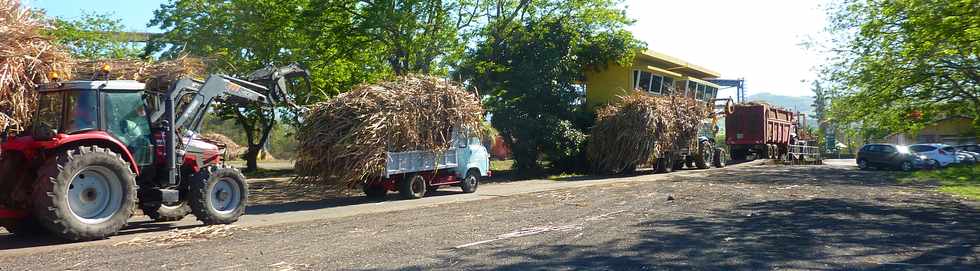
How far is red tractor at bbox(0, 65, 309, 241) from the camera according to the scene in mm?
9641

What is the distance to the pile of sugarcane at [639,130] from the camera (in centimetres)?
2648

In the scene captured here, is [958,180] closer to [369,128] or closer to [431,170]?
[431,170]

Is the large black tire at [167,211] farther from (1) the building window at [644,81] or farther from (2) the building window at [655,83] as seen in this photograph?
(2) the building window at [655,83]

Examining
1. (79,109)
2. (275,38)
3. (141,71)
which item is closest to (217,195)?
(141,71)

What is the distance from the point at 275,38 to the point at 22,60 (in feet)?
53.5

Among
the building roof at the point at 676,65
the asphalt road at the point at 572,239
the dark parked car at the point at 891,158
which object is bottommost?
the asphalt road at the point at 572,239

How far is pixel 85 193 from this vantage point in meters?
9.96

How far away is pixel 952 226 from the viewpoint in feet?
34.6

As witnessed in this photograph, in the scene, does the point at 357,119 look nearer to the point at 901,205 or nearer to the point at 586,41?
the point at 901,205

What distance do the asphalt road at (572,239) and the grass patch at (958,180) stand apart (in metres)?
2.55

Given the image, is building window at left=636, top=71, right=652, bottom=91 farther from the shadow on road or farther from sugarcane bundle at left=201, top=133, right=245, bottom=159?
the shadow on road

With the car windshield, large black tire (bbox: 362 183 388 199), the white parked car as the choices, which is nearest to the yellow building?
the car windshield

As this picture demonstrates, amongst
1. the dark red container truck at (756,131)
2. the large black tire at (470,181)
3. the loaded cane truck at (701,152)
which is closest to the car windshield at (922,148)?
the dark red container truck at (756,131)

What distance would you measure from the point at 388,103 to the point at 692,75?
96.3 feet
